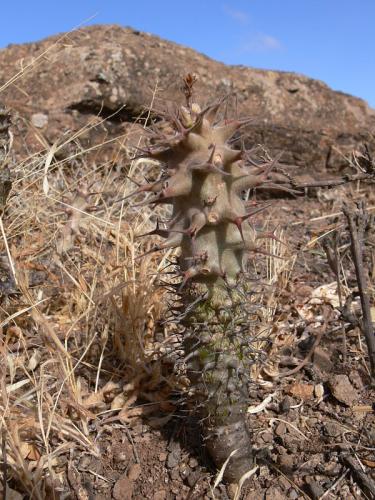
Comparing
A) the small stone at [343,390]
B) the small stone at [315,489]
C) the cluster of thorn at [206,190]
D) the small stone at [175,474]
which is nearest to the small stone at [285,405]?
the small stone at [343,390]

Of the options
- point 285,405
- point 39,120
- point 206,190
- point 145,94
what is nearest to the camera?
point 206,190

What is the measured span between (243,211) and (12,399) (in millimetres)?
1037

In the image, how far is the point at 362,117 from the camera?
466 cm

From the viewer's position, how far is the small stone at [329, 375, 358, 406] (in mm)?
1770

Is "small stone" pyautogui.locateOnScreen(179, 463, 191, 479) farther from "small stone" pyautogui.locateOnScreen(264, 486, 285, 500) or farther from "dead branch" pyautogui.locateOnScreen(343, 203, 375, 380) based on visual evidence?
"dead branch" pyautogui.locateOnScreen(343, 203, 375, 380)

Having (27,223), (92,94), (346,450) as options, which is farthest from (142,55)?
(346,450)

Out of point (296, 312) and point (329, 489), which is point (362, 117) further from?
point (329, 489)

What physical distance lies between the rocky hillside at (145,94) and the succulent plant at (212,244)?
2.24m

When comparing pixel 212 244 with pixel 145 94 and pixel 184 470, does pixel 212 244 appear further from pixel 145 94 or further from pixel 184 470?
pixel 145 94

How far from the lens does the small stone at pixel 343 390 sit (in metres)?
1.77

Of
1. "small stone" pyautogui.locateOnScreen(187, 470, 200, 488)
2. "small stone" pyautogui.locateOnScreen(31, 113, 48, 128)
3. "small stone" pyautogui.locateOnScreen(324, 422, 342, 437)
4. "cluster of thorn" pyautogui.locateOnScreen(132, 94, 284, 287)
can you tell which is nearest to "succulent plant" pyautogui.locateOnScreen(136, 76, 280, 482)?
"cluster of thorn" pyautogui.locateOnScreen(132, 94, 284, 287)

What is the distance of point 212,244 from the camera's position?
3.98 ft

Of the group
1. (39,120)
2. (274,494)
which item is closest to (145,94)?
(39,120)

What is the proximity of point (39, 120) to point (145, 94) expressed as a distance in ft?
2.42
